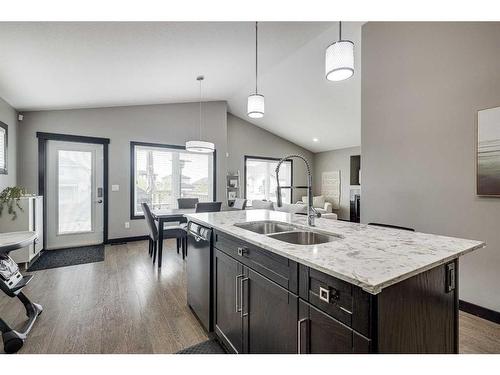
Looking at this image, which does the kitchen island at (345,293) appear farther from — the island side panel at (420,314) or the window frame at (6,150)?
the window frame at (6,150)

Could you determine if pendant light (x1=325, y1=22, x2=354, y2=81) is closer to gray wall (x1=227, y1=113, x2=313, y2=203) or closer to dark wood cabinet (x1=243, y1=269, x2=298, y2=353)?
dark wood cabinet (x1=243, y1=269, x2=298, y2=353)

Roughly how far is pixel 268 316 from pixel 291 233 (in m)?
0.62

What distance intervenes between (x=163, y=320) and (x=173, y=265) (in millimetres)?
1466

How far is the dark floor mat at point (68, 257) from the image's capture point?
3520 mm

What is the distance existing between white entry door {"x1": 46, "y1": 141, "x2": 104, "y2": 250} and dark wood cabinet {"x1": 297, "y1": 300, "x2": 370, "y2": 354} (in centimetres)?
482

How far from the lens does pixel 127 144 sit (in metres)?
4.97

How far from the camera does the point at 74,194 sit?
4500mm

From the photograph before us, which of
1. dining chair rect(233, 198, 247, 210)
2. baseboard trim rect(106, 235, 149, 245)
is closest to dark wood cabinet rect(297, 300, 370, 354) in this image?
dining chair rect(233, 198, 247, 210)

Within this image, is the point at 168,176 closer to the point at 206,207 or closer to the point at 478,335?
the point at 206,207

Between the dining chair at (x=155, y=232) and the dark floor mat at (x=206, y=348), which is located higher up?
the dining chair at (x=155, y=232)

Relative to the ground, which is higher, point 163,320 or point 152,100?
point 152,100

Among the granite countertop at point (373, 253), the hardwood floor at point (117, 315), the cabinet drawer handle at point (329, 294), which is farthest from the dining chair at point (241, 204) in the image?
the cabinet drawer handle at point (329, 294)
